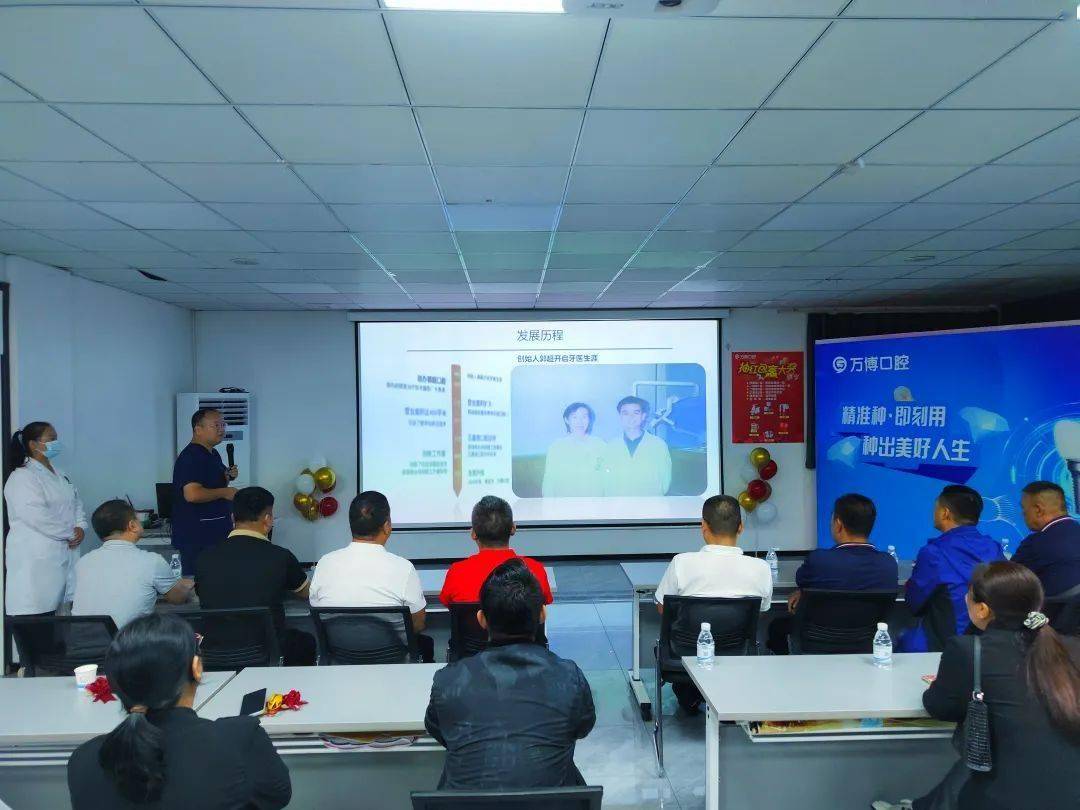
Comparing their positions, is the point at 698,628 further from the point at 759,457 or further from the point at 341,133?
the point at 759,457

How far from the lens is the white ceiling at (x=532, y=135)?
1.90 meters

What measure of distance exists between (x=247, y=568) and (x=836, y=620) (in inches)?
98.4

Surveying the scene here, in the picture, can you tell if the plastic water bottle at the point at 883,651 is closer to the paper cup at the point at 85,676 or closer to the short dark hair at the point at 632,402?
the paper cup at the point at 85,676

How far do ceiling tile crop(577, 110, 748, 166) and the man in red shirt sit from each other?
59.4 inches

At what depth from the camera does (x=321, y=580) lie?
2918 millimetres

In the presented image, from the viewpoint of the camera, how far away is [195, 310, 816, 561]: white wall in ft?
23.6

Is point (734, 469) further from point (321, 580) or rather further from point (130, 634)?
point (130, 634)

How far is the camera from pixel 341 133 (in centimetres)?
259

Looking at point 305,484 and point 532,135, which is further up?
point 532,135

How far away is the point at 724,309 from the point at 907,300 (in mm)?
1769

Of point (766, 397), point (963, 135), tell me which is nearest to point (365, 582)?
point (963, 135)

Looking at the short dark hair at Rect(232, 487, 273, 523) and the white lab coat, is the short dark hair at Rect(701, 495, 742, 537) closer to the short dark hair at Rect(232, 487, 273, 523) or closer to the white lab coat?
the short dark hair at Rect(232, 487, 273, 523)

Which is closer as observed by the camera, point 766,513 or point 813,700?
point 813,700

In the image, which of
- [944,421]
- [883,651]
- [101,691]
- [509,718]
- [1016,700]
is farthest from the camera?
[944,421]
